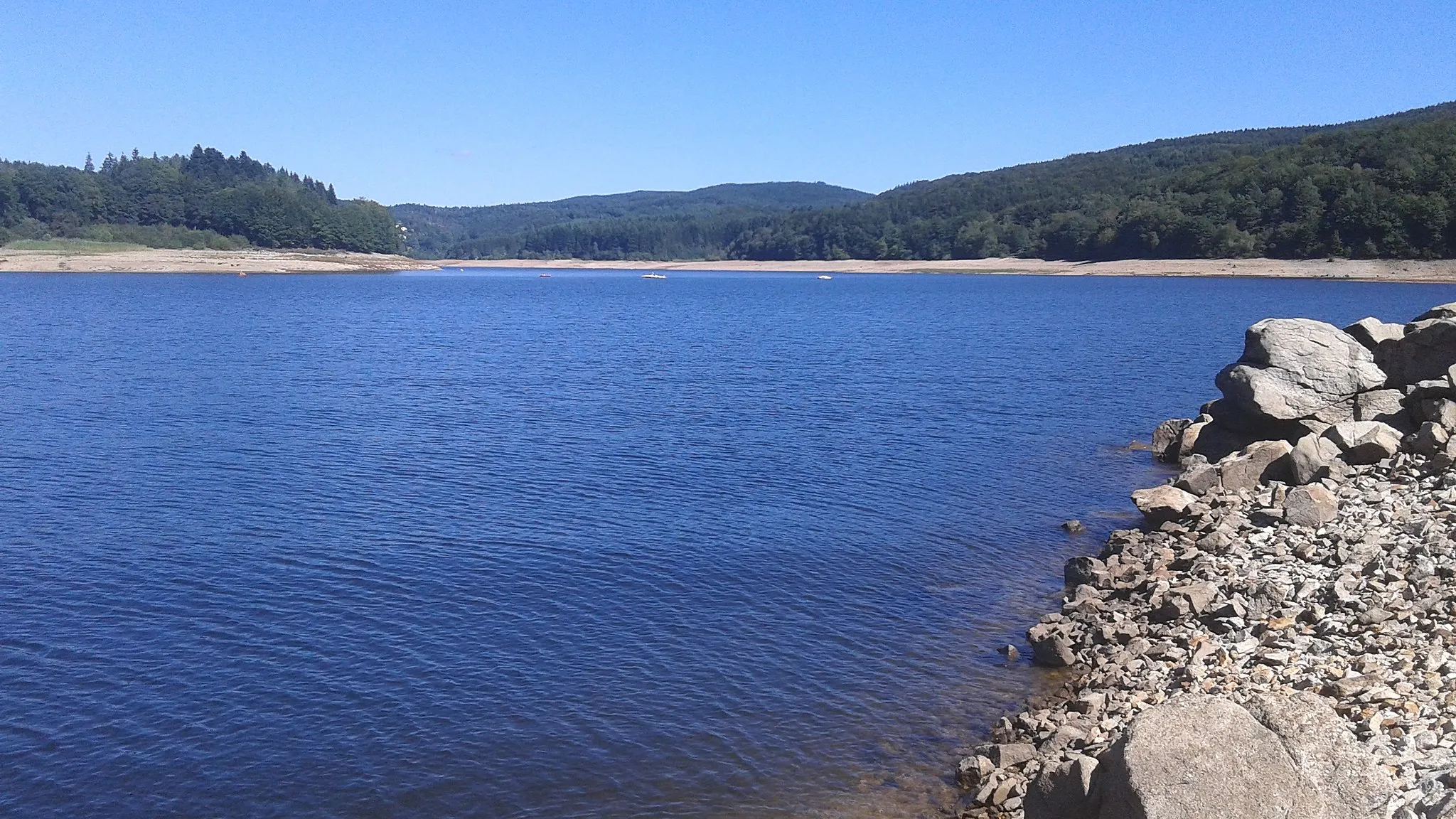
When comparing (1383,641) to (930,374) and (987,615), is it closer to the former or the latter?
(987,615)

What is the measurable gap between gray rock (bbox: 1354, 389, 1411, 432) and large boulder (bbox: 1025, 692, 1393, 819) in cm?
1598

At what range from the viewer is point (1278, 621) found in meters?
13.0

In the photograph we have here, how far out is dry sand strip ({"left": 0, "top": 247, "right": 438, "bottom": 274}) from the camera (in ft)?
438

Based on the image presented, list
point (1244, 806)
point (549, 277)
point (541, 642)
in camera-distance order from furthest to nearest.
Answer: point (549, 277) < point (541, 642) < point (1244, 806)

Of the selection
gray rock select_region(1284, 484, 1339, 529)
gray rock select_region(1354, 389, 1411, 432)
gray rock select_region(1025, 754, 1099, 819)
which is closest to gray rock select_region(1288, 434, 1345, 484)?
gray rock select_region(1284, 484, 1339, 529)

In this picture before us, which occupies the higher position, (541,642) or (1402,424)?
(1402,424)

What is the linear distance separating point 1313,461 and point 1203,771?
1375 cm

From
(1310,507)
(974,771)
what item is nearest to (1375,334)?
(1310,507)

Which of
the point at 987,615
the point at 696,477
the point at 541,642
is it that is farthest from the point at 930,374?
the point at 541,642

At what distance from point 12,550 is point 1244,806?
59.9 feet

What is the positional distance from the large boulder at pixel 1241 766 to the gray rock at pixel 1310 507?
9.71 m

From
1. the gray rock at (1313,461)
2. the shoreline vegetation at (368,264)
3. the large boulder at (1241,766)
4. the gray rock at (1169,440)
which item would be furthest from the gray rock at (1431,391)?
the shoreline vegetation at (368,264)

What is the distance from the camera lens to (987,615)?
16.2 m

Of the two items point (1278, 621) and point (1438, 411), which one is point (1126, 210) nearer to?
point (1438, 411)
